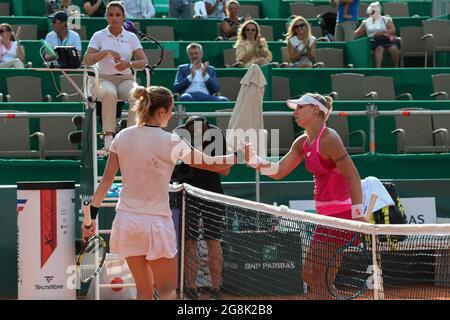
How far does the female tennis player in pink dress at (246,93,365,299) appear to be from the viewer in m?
7.86

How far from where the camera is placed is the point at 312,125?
8.29m

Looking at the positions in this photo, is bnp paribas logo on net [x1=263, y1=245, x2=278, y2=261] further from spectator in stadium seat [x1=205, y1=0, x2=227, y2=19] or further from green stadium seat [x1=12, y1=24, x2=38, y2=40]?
spectator in stadium seat [x1=205, y1=0, x2=227, y2=19]

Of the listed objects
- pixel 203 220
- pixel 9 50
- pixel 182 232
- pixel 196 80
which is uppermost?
pixel 9 50

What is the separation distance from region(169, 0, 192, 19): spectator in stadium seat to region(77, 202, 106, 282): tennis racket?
356 inches

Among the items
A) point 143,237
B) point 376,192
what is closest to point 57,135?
point 376,192

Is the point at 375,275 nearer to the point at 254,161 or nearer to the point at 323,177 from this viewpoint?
the point at 323,177

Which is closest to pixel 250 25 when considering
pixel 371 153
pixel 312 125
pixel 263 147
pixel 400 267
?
pixel 371 153

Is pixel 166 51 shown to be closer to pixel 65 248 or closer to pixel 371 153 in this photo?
pixel 371 153

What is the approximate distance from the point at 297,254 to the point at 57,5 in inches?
402

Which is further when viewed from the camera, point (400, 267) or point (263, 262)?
point (400, 267)

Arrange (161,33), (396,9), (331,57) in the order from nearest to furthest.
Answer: (331,57) < (161,33) < (396,9)

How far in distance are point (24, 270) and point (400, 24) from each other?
1038cm

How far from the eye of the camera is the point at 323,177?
8.16m
